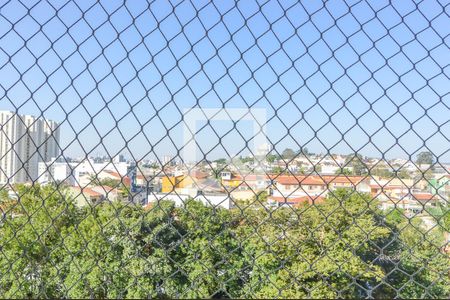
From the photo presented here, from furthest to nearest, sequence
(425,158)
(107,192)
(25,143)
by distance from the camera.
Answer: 1. (25,143)
2. (107,192)
3. (425,158)

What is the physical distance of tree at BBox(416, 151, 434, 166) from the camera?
1.00 meters

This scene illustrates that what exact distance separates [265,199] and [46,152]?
844 mm

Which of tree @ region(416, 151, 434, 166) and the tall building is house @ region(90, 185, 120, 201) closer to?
the tall building

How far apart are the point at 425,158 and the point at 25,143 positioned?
4.14 ft

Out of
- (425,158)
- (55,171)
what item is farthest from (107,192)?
(425,158)

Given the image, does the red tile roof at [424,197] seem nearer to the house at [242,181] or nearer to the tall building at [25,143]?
the house at [242,181]

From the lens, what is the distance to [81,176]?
1367 mm

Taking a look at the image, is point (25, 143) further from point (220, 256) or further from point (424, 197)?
point (424, 197)

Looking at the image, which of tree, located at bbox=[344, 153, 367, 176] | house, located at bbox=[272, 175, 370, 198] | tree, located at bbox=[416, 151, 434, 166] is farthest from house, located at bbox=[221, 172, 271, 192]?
tree, located at bbox=[416, 151, 434, 166]

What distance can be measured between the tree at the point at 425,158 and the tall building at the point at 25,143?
103cm

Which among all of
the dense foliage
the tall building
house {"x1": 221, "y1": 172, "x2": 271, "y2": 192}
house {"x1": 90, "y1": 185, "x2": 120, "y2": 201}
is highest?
the tall building

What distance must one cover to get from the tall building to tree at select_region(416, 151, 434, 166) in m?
1.03

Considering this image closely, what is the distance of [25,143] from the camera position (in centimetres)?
130

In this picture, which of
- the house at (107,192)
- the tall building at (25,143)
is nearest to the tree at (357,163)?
the house at (107,192)
